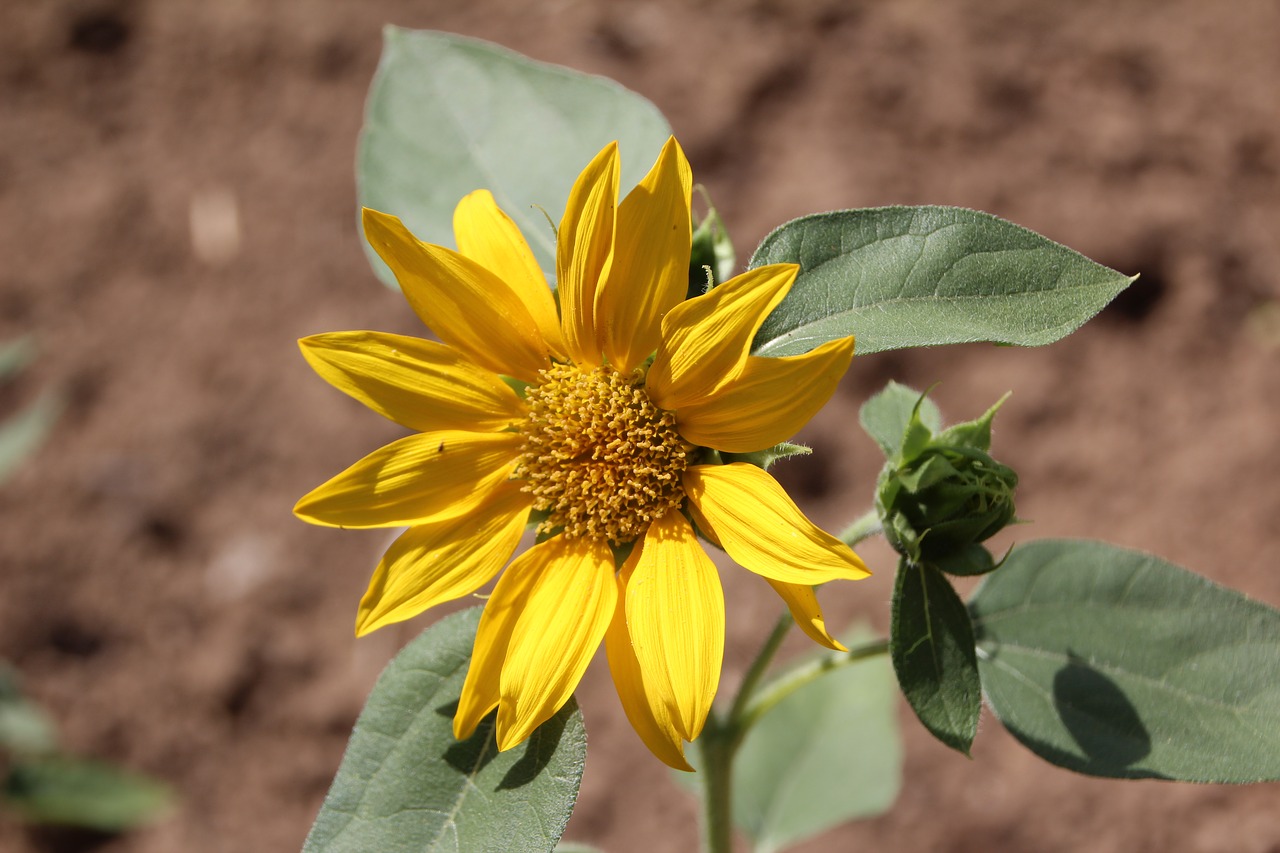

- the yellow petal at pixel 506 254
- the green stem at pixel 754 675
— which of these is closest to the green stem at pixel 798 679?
the green stem at pixel 754 675

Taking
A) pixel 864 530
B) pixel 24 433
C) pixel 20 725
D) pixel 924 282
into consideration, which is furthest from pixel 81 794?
pixel 924 282

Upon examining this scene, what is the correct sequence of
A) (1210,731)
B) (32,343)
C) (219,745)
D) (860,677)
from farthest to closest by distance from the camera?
(32,343)
(219,745)
(860,677)
(1210,731)

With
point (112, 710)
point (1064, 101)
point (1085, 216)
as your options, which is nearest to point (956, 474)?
point (1085, 216)

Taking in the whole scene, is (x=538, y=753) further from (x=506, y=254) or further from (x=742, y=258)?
(x=742, y=258)

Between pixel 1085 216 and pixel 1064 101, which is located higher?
pixel 1064 101

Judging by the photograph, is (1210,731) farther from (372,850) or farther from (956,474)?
(372,850)

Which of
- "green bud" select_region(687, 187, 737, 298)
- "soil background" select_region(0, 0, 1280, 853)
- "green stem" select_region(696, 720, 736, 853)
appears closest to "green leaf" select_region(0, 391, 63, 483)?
"soil background" select_region(0, 0, 1280, 853)

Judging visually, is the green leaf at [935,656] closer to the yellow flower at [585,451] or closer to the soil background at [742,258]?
the yellow flower at [585,451]

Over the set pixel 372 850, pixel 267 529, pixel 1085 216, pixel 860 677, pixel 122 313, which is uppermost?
pixel 122 313
